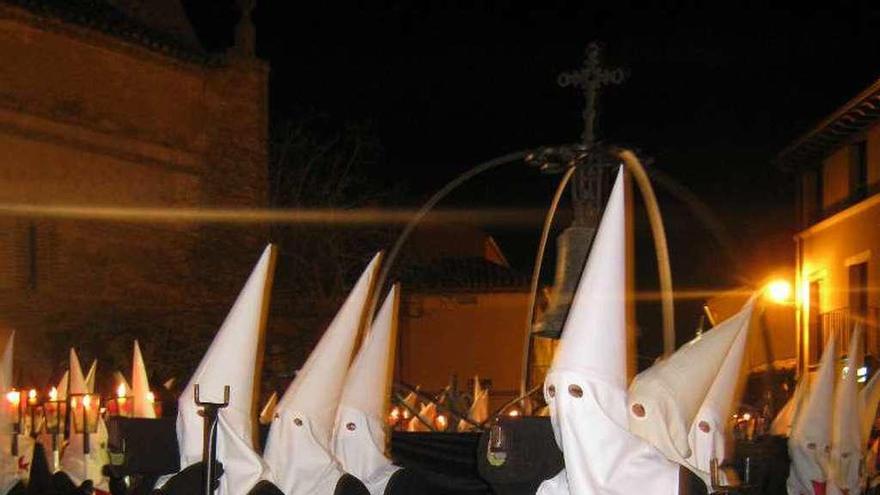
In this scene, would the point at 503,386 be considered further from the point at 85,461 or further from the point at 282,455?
the point at 282,455

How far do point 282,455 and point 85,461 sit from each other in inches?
215

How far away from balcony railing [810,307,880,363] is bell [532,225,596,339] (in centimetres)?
1465

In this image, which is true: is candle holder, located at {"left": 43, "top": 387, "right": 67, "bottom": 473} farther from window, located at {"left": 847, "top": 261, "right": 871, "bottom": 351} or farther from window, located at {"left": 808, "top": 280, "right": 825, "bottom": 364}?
window, located at {"left": 808, "top": 280, "right": 825, "bottom": 364}

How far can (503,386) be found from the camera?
1646 inches

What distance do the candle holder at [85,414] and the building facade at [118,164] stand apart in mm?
11775

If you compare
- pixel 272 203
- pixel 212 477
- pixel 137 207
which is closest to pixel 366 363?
pixel 212 477

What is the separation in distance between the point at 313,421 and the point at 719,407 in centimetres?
231

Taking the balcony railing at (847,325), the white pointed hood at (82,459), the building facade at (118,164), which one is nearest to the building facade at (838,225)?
the balcony railing at (847,325)

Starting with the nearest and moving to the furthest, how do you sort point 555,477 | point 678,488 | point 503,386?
point 678,488 → point 555,477 → point 503,386

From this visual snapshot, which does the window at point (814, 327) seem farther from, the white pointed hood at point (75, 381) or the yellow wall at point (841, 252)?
the white pointed hood at point (75, 381)

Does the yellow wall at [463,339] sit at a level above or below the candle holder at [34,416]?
above

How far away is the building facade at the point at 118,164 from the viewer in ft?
85.3

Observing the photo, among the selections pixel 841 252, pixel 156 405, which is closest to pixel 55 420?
pixel 156 405

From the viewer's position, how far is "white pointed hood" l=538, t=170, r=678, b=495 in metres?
5.98
